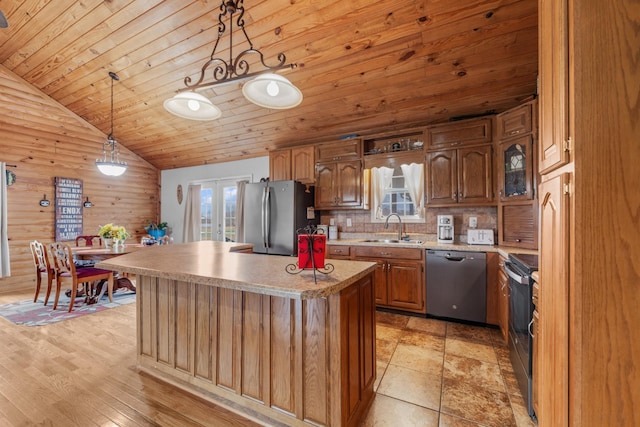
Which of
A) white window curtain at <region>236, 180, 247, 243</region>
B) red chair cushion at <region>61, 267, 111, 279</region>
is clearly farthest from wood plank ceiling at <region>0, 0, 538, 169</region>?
red chair cushion at <region>61, 267, 111, 279</region>

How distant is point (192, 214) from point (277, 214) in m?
3.12

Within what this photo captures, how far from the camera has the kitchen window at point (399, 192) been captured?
12.8 feet

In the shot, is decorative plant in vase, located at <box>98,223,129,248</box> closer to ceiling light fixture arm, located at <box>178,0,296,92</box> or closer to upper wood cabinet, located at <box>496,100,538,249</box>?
ceiling light fixture arm, located at <box>178,0,296,92</box>

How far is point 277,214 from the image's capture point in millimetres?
4031

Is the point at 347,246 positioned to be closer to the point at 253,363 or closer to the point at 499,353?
the point at 499,353

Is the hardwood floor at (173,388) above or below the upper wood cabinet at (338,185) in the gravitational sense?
below

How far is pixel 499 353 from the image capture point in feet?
8.16

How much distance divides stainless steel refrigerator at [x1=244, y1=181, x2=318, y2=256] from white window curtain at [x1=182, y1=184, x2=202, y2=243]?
2.49 metres

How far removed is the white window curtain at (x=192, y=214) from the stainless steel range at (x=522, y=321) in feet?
19.2

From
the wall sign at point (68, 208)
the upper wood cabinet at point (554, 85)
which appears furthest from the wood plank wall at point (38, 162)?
the upper wood cabinet at point (554, 85)

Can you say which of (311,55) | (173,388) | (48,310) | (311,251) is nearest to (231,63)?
(311,251)

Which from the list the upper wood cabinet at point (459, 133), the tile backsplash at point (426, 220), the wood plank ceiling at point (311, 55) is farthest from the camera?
the tile backsplash at point (426, 220)

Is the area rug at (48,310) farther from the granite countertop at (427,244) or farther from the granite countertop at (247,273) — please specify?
the granite countertop at (427,244)

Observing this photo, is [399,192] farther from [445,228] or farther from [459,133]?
[459,133]
